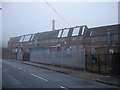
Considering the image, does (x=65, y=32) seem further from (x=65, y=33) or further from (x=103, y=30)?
(x=103, y=30)

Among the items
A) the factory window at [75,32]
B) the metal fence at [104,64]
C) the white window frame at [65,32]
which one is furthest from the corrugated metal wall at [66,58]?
the white window frame at [65,32]

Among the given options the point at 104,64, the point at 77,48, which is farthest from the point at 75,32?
the point at 104,64

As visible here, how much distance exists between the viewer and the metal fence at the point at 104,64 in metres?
21.5

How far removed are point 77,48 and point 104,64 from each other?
4353 cm

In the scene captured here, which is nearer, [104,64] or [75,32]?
[104,64]

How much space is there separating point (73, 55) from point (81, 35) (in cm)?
3629

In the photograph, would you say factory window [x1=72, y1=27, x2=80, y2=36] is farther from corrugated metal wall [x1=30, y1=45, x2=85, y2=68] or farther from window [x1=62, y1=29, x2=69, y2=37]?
corrugated metal wall [x1=30, y1=45, x2=85, y2=68]

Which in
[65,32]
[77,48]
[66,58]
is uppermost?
[65,32]

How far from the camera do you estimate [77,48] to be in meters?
66.5

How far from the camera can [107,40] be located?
190 feet

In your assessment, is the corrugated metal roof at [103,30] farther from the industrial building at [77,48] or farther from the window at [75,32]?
the window at [75,32]

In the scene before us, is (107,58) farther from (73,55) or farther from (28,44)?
(28,44)

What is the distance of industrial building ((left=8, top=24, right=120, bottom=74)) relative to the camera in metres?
24.0

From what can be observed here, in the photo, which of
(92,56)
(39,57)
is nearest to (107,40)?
(39,57)
